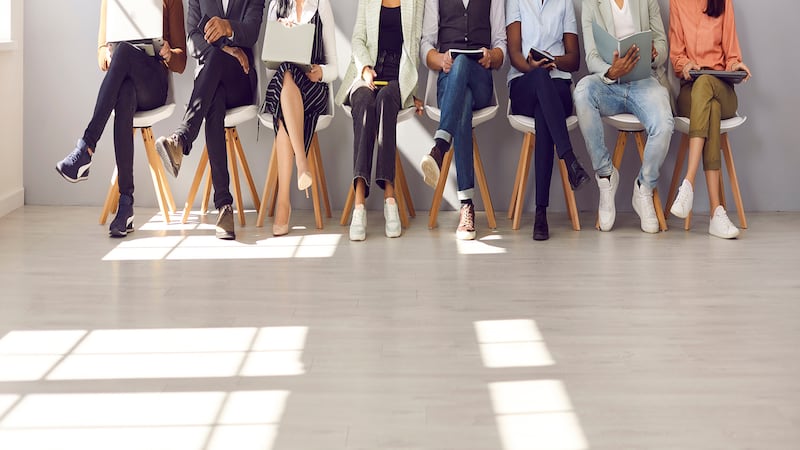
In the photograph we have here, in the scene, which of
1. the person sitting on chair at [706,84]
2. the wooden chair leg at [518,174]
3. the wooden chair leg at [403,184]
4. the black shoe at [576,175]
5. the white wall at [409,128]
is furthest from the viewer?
the white wall at [409,128]

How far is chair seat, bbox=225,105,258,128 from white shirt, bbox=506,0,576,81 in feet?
4.33

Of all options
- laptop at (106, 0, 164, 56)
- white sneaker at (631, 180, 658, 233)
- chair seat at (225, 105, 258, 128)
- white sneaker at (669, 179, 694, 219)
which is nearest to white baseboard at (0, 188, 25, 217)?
laptop at (106, 0, 164, 56)

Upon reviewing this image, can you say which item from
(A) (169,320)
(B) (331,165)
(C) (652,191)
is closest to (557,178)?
(C) (652,191)

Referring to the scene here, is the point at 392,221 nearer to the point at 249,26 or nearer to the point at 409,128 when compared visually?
the point at 409,128

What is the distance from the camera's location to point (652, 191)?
17.2 ft

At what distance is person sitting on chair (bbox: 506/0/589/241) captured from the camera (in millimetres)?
5051

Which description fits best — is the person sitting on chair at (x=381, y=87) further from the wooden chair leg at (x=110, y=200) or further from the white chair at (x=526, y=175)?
the wooden chair leg at (x=110, y=200)

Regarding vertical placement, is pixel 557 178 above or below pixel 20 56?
below

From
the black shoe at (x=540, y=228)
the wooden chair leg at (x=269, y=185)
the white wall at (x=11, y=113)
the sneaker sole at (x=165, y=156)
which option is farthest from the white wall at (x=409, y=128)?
the sneaker sole at (x=165, y=156)

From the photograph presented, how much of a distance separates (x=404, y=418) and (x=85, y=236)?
9.39 feet

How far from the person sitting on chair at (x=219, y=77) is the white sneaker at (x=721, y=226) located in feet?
7.53

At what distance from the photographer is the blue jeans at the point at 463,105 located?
5070 mm

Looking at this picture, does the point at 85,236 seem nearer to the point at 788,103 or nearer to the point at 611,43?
the point at 611,43

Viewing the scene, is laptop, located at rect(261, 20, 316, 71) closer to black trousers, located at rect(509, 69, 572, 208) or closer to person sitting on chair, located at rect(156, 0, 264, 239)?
person sitting on chair, located at rect(156, 0, 264, 239)
